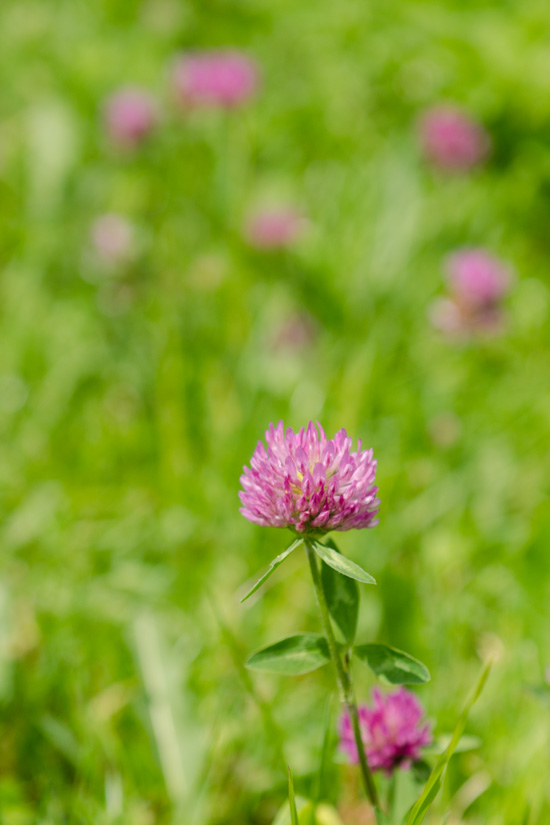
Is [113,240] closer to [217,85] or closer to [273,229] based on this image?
[273,229]

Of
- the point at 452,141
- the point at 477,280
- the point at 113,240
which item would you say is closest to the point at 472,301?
the point at 477,280

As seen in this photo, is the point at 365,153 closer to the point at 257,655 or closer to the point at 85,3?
the point at 85,3

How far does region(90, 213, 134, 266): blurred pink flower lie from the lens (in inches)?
84.4

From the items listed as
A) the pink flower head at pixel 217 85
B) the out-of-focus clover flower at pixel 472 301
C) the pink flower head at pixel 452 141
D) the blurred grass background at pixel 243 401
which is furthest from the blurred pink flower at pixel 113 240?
the pink flower head at pixel 452 141

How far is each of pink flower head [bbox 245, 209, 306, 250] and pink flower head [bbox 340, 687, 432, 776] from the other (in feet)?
5.18

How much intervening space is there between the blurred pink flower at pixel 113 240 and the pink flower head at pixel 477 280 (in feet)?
2.95

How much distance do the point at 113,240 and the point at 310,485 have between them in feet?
5.48

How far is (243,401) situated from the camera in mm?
1813

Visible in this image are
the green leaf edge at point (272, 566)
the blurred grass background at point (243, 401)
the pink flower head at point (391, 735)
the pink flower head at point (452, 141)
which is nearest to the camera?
the green leaf edge at point (272, 566)

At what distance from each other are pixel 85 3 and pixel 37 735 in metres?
3.47

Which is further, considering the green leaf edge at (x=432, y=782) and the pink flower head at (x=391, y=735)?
the pink flower head at (x=391, y=735)

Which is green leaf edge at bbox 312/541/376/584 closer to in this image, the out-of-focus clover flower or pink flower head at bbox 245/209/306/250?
the out-of-focus clover flower

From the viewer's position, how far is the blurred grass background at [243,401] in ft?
3.69

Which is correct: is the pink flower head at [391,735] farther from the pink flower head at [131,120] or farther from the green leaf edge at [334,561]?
the pink flower head at [131,120]
